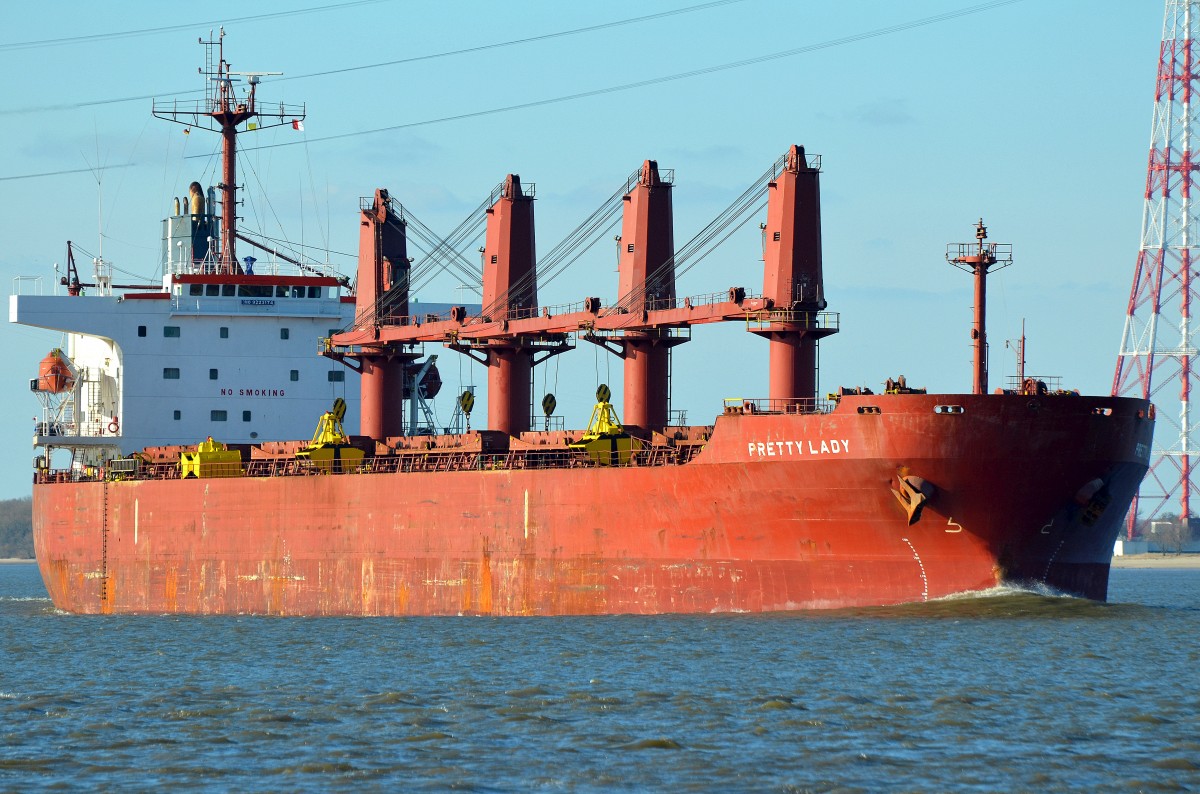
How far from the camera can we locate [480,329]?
3822 centimetres

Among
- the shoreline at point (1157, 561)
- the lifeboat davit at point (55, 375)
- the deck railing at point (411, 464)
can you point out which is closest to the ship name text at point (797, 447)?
the deck railing at point (411, 464)

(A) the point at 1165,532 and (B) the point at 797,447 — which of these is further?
(A) the point at 1165,532

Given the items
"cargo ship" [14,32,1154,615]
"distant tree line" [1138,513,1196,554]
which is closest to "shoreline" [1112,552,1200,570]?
"distant tree line" [1138,513,1196,554]

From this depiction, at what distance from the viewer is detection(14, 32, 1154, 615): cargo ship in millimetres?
27516

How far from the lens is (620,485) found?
101 feet

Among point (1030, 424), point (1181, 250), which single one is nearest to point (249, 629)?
point (1030, 424)

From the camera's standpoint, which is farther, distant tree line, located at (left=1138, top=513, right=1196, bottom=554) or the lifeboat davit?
distant tree line, located at (left=1138, top=513, right=1196, bottom=554)

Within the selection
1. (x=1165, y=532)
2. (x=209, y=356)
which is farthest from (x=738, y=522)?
(x=1165, y=532)

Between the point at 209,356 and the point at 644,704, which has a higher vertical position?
the point at 209,356

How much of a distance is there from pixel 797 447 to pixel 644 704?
911 cm

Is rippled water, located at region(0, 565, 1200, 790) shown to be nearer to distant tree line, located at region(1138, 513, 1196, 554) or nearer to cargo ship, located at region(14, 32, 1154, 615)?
cargo ship, located at region(14, 32, 1154, 615)

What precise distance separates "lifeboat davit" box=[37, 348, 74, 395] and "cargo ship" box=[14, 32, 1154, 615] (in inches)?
4.3

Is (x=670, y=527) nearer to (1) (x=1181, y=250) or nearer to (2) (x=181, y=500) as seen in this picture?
(2) (x=181, y=500)

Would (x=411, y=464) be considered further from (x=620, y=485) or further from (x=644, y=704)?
(x=644, y=704)
